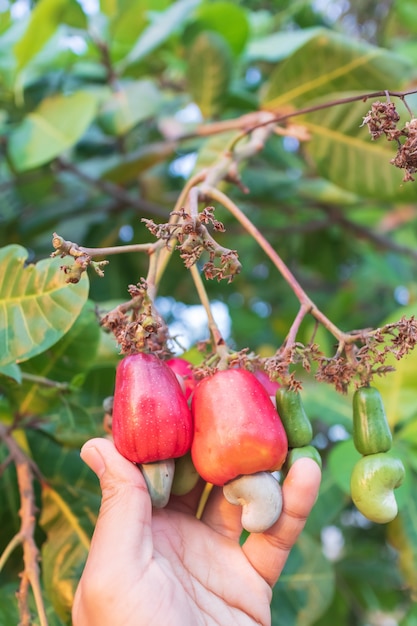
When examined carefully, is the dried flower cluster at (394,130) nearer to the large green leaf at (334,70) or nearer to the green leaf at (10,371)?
the green leaf at (10,371)

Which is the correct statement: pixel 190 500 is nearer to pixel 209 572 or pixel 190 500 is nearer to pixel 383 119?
pixel 209 572

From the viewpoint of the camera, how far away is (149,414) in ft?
3.19

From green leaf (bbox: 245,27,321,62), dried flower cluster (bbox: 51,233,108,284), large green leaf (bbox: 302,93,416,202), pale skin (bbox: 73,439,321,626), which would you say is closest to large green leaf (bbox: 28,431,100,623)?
pale skin (bbox: 73,439,321,626)

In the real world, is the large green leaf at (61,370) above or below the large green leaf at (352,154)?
below

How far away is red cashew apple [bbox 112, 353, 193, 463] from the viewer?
3.19ft

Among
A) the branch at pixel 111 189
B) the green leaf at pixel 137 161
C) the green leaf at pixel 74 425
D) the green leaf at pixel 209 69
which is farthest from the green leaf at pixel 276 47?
the green leaf at pixel 74 425

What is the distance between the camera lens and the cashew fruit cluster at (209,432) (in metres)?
0.97

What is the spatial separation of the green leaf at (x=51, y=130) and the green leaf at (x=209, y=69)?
40cm

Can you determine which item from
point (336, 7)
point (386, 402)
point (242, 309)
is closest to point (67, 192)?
point (242, 309)

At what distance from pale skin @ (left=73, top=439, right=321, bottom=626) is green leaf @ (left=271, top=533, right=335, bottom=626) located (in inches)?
20.3

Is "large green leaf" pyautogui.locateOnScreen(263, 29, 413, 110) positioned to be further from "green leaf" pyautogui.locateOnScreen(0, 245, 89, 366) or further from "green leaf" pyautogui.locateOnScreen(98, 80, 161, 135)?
"green leaf" pyautogui.locateOnScreen(0, 245, 89, 366)

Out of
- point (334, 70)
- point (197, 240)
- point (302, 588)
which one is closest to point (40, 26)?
point (334, 70)

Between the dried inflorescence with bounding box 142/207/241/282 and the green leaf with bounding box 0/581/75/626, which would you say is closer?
the dried inflorescence with bounding box 142/207/241/282

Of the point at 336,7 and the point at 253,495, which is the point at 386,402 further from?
the point at 336,7
